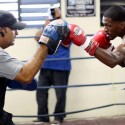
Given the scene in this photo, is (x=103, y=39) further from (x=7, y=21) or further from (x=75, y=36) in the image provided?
(x=7, y=21)

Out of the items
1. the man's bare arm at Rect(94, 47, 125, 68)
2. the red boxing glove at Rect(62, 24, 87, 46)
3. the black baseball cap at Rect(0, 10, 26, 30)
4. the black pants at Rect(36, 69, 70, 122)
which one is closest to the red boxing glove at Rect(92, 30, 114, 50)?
the man's bare arm at Rect(94, 47, 125, 68)

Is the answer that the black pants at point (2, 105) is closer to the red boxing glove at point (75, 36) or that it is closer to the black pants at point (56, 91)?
the red boxing glove at point (75, 36)

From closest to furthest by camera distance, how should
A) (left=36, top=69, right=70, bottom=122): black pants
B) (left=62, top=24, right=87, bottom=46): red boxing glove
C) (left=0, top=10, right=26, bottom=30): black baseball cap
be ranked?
(left=0, top=10, right=26, bottom=30): black baseball cap
(left=62, top=24, right=87, bottom=46): red boxing glove
(left=36, top=69, right=70, bottom=122): black pants

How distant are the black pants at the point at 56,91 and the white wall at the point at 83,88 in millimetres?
158

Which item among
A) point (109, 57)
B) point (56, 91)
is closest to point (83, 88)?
point (56, 91)

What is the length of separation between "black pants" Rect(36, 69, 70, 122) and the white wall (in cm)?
16

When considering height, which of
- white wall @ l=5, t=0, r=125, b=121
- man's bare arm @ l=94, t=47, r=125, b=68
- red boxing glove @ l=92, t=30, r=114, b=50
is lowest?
white wall @ l=5, t=0, r=125, b=121

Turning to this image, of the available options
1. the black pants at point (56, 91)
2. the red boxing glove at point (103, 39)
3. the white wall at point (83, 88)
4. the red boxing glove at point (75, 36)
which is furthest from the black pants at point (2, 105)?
the white wall at point (83, 88)

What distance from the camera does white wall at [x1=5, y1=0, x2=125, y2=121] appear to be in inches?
176

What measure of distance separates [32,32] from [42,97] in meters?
0.76

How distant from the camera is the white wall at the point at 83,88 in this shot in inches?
176

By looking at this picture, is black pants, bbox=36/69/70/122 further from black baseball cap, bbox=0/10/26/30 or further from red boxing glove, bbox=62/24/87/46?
black baseball cap, bbox=0/10/26/30

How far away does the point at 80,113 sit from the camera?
4734 mm

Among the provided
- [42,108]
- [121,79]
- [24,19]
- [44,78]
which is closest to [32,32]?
[24,19]
